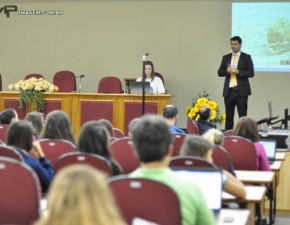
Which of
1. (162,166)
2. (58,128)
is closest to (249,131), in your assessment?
(58,128)

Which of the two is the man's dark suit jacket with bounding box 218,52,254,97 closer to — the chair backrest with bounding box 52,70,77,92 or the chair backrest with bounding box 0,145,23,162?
the chair backrest with bounding box 52,70,77,92

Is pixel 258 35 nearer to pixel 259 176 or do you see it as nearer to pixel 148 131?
pixel 259 176

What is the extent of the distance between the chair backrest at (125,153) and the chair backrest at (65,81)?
842 centimetres

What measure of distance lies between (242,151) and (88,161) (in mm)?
2325

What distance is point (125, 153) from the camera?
18.7ft

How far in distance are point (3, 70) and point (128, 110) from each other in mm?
4936

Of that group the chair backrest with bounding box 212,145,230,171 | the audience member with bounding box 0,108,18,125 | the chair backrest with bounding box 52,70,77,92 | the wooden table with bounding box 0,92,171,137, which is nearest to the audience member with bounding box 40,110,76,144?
the chair backrest with bounding box 212,145,230,171

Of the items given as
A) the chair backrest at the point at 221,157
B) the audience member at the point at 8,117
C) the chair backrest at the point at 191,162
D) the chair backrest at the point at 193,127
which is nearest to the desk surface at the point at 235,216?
the chair backrest at the point at 191,162

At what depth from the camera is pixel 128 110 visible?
1165 cm

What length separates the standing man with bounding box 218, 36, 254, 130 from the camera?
11.5 m

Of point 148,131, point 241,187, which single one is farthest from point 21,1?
point 148,131

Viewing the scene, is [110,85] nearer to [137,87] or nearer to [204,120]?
[137,87]

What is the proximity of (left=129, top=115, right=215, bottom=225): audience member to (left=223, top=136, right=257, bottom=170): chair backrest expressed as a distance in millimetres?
3262

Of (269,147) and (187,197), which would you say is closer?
(187,197)
